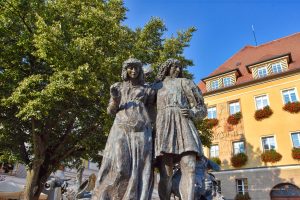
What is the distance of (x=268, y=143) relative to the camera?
921 inches

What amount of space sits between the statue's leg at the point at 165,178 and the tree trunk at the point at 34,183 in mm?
9824

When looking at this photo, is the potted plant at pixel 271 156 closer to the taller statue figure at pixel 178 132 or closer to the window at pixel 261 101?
the window at pixel 261 101

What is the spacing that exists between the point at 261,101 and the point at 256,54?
741 cm

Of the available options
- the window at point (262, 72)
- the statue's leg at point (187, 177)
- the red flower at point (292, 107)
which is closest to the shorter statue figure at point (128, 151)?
the statue's leg at point (187, 177)

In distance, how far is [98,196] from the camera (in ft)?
10.4

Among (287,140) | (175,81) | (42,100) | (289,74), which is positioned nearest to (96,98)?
(42,100)

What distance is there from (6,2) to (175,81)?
425 inches

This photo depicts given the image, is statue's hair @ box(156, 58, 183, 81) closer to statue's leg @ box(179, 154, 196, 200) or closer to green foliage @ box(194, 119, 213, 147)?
statue's leg @ box(179, 154, 196, 200)

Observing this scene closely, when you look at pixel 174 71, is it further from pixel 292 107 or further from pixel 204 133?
pixel 292 107

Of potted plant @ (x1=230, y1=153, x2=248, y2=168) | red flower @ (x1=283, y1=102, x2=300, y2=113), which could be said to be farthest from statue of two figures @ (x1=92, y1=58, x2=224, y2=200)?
red flower @ (x1=283, y1=102, x2=300, y2=113)

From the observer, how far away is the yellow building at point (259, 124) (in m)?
21.9

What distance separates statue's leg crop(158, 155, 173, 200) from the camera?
3369mm

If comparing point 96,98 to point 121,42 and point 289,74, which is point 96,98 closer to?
point 121,42

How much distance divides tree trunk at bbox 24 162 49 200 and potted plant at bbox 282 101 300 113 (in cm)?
1824
